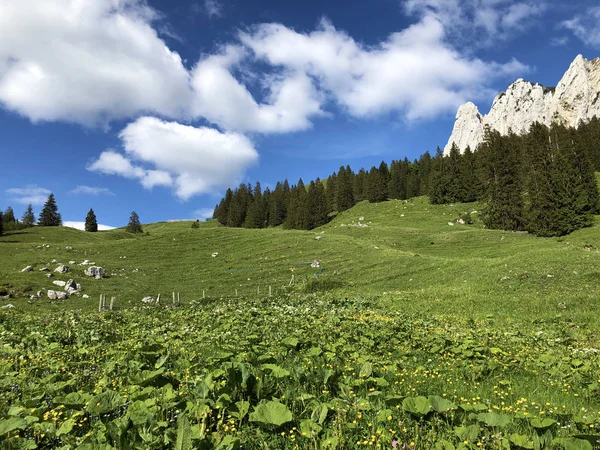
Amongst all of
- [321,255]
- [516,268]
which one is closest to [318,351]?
[516,268]

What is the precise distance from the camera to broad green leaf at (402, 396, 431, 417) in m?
4.84

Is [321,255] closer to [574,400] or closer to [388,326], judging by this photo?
[388,326]

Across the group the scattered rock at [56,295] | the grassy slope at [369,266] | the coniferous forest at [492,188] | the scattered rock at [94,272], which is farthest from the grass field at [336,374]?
the coniferous forest at [492,188]

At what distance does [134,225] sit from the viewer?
141 meters

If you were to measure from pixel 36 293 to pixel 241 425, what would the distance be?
43939 mm

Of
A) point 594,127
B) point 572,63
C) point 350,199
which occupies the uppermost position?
point 572,63

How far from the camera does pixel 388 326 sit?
46.2ft

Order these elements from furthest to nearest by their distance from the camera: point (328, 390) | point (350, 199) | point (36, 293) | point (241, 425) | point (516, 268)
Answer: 1. point (350, 199)
2. point (36, 293)
3. point (516, 268)
4. point (328, 390)
5. point (241, 425)

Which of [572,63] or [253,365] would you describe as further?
[572,63]

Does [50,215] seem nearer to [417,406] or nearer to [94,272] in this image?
[94,272]

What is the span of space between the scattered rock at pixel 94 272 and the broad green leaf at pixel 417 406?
168 feet

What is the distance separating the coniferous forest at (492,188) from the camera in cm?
6072

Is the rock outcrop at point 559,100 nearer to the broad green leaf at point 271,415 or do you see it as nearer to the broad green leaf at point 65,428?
the broad green leaf at point 271,415

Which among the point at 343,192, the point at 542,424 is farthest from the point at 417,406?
the point at 343,192
